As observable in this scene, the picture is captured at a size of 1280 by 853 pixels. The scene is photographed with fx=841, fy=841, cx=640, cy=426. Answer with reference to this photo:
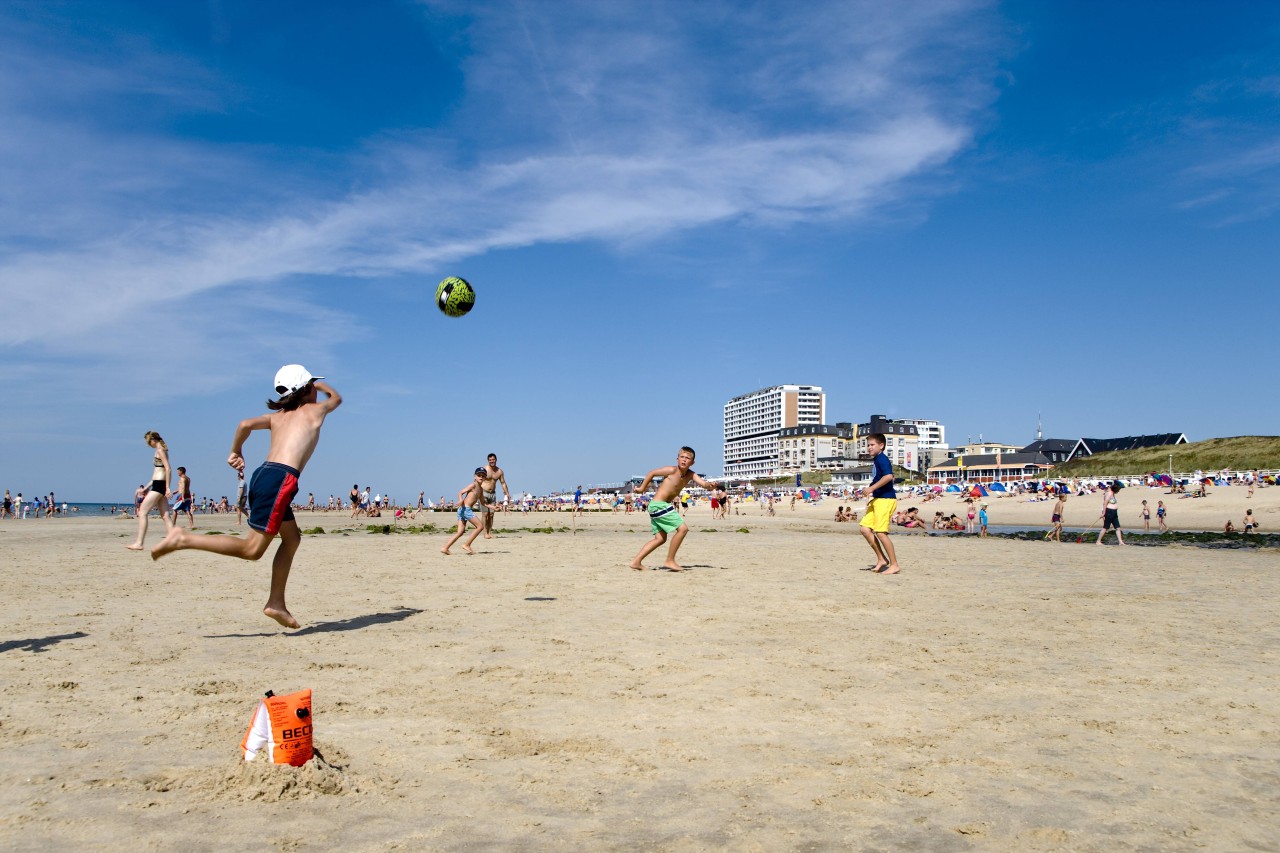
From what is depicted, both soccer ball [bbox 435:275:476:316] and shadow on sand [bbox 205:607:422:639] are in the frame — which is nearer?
shadow on sand [bbox 205:607:422:639]

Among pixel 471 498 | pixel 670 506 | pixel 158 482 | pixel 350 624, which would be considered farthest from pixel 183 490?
pixel 350 624

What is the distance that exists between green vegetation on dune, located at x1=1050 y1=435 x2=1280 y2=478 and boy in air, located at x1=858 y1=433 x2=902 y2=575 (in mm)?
77194

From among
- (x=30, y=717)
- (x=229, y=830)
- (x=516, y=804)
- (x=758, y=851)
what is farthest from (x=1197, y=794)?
(x=30, y=717)

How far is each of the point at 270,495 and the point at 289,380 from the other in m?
1.02

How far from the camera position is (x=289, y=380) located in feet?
23.9

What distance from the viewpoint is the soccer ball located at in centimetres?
1472

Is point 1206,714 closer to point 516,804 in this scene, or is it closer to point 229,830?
point 516,804

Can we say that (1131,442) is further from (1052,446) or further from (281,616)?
(281,616)

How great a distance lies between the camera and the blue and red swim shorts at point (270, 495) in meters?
6.95

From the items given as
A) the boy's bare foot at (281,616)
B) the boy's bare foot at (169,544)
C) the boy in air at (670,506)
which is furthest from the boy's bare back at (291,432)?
the boy in air at (670,506)

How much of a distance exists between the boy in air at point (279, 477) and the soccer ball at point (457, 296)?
24.0 feet

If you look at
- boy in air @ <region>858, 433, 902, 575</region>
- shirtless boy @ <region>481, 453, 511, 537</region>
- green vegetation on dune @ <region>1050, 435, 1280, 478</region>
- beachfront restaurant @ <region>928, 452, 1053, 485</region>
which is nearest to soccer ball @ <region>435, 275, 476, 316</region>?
shirtless boy @ <region>481, 453, 511, 537</region>

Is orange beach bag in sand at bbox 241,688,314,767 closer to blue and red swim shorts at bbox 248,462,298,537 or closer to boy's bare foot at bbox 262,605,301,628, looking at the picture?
blue and red swim shorts at bbox 248,462,298,537

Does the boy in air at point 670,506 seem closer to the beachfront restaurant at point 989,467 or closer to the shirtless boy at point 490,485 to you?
the shirtless boy at point 490,485
